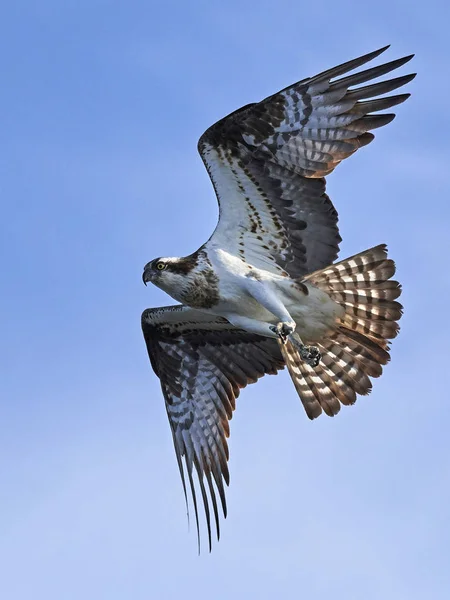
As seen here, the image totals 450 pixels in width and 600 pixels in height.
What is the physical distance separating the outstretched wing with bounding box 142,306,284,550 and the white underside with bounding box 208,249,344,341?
1064mm

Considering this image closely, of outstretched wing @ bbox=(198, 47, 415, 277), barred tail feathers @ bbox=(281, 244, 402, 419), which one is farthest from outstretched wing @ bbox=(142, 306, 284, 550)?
outstretched wing @ bbox=(198, 47, 415, 277)

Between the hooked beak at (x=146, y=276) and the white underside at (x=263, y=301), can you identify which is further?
the hooked beak at (x=146, y=276)

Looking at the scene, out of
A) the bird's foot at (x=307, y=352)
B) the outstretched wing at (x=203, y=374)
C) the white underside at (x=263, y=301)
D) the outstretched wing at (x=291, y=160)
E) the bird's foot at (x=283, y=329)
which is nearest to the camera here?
the outstretched wing at (x=291, y=160)

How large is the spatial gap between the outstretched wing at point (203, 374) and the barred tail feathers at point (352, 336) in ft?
2.94

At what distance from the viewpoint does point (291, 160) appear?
12781 millimetres

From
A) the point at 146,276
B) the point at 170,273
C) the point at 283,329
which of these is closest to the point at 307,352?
the point at 283,329

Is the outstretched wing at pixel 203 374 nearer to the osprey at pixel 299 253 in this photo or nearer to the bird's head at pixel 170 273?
the osprey at pixel 299 253

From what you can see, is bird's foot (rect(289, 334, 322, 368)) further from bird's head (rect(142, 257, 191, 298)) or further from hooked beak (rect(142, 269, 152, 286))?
hooked beak (rect(142, 269, 152, 286))

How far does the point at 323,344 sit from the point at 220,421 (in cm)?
161

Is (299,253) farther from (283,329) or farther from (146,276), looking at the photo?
(146,276)

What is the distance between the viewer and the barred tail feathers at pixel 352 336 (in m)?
12.9

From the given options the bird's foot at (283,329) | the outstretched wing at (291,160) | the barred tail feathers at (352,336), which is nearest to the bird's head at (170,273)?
the outstretched wing at (291,160)

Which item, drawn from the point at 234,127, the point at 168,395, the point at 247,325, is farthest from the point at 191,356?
the point at 234,127

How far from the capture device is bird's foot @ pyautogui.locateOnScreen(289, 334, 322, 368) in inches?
512
